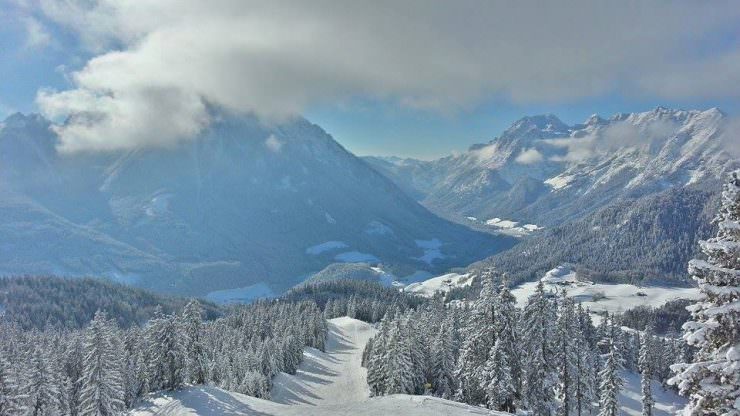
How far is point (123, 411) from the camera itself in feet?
219

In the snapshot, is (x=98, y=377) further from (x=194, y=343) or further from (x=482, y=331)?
Answer: (x=482, y=331)

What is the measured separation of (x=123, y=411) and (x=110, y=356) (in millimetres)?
9143

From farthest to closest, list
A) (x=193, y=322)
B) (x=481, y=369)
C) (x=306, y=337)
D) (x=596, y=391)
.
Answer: (x=306, y=337) → (x=596, y=391) → (x=193, y=322) → (x=481, y=369)

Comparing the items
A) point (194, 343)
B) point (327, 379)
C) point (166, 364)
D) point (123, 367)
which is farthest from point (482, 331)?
point (327, 379)

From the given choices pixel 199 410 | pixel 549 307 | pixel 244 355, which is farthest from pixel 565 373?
pixel 244 355

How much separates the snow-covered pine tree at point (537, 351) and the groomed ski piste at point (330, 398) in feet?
35.7

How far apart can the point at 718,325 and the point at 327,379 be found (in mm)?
122426

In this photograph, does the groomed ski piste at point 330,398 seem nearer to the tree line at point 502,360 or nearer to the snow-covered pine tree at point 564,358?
the tree line at point 502,360

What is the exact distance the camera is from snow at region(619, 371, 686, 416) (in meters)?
123

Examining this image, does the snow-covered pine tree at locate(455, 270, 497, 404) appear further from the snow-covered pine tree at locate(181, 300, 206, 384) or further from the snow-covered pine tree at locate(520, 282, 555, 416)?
the snow-covered pine tree at locate(181, 300, 206, 384)

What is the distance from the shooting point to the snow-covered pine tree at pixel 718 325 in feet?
64.6

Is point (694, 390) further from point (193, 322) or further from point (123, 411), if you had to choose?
point (193, 322)

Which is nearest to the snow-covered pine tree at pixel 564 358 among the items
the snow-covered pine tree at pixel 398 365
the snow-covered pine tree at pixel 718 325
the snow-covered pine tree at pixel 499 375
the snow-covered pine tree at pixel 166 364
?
the snow-covered pine tree at pixel 499 375

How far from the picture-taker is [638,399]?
424ft
